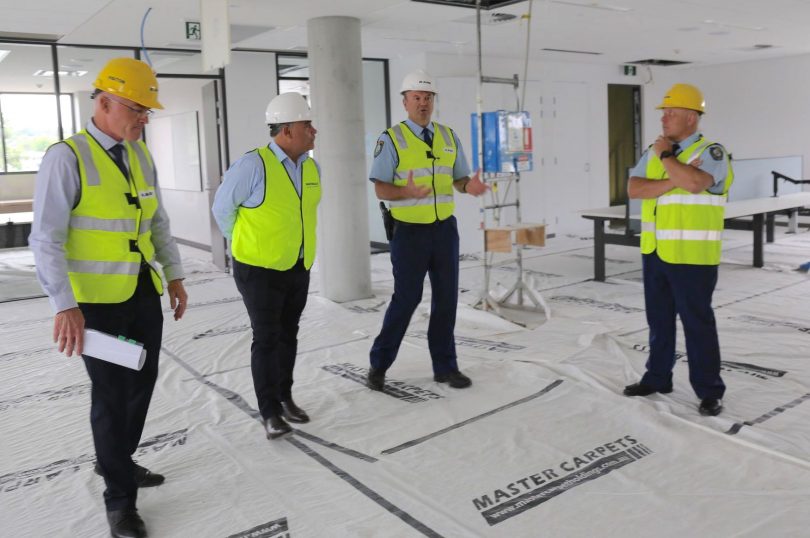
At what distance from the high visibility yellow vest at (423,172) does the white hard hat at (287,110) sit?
2.01 feet

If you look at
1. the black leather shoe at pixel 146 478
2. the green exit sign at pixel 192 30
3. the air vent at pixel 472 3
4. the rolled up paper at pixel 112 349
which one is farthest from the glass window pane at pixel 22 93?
the rolled up paper at pixel 112 349

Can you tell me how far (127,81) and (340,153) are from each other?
12.8 ft

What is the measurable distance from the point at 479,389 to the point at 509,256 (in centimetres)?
478

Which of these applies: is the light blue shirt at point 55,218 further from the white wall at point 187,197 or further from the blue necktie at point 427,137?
the white wall at point 187,197

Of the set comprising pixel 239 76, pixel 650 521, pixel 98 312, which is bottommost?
pixel 650 521

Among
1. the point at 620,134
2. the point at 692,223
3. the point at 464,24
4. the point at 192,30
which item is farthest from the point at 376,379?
the point at 620,134

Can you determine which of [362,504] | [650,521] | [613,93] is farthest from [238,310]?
[613,93]

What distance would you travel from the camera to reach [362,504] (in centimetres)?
256

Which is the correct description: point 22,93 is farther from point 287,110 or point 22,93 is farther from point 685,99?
point 685,99

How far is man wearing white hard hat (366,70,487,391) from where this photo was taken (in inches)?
141

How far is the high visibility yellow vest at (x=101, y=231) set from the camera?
87.0 inches

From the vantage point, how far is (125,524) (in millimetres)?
2355

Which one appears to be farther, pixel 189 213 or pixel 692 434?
pixel 189 213

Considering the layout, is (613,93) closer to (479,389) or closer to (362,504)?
(479,389)
